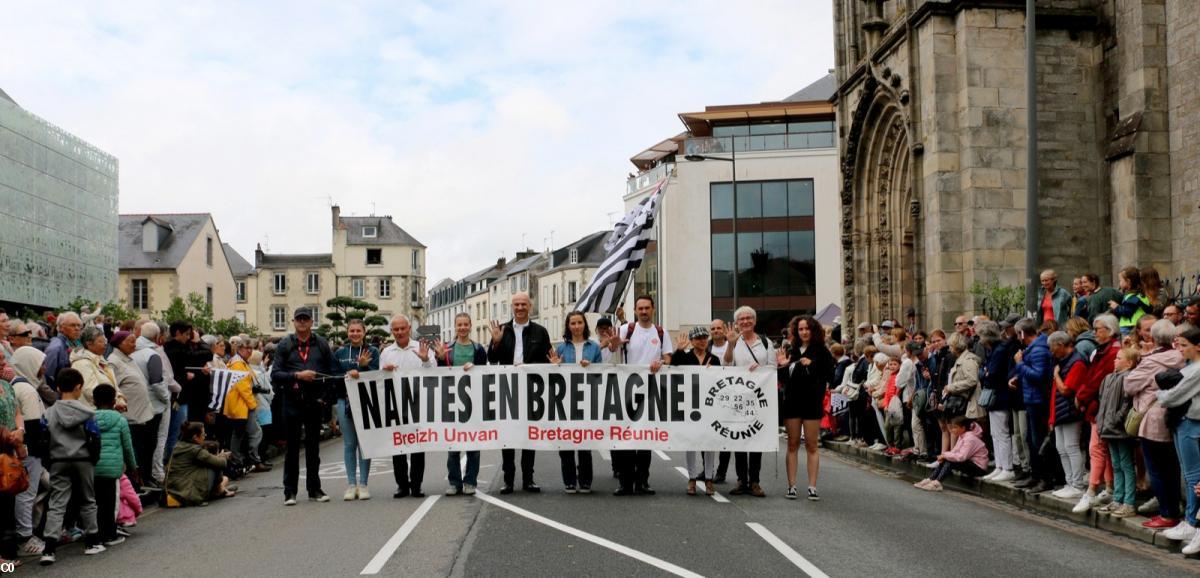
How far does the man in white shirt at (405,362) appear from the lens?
12719mm

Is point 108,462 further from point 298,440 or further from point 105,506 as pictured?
point 298,440

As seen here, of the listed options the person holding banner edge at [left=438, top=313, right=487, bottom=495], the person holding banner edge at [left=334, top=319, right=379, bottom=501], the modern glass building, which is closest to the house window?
the modern glass building

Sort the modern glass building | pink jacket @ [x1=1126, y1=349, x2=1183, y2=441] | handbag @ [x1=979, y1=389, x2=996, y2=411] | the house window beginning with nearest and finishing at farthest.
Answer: pink jacket @ [x1=1126, y1=349, x2=1183, y2=441] < handbag @ [x1=979, y1=389, x2=996, y2=411] < the modern glass building < the house window

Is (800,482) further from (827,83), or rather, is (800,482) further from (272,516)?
(827,83)

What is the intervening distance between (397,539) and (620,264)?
40.9 ft

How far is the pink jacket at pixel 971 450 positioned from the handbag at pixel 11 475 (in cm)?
1072

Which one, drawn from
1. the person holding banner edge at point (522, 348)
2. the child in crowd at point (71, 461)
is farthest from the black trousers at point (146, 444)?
the person holding banner edge at point (522, 348)

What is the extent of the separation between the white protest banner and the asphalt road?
0.65 m

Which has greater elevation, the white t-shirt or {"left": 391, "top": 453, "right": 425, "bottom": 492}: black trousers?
the white t-shirt

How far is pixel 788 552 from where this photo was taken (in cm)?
893

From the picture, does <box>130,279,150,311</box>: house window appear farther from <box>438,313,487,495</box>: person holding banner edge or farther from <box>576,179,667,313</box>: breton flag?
<box>438,313,487,495</box>: person holding banner edge

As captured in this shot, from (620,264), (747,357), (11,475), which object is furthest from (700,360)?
(620,264)

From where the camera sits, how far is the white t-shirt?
13.2 metres

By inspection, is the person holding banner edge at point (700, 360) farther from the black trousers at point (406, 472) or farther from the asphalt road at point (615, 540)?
the black trousers at point (406, 472)
